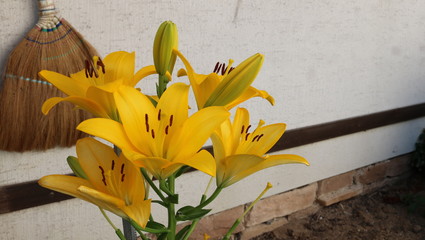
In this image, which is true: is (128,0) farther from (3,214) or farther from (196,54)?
(3,214)

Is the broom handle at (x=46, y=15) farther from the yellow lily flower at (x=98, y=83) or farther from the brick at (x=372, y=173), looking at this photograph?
the brick at (x=372, y=173)

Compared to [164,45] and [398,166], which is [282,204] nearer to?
[398,166]

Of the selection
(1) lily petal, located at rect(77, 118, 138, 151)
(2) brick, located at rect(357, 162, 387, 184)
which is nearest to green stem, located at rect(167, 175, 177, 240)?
(1) lily petal, located at rect(77, 118, 138, 151)

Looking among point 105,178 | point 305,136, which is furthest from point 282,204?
point 105,178

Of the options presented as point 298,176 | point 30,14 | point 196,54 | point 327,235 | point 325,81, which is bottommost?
point 327,235

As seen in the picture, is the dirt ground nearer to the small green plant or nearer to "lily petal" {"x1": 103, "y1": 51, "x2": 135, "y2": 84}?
the small green plant

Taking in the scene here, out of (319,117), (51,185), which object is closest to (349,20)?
(319,117)

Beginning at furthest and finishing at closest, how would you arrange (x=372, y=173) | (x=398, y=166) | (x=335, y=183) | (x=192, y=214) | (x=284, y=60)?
(x=398, y=166) → (x=372, y=173) → (x=335, y=183) → (x=284, y=60) → (x=192, y=214)
